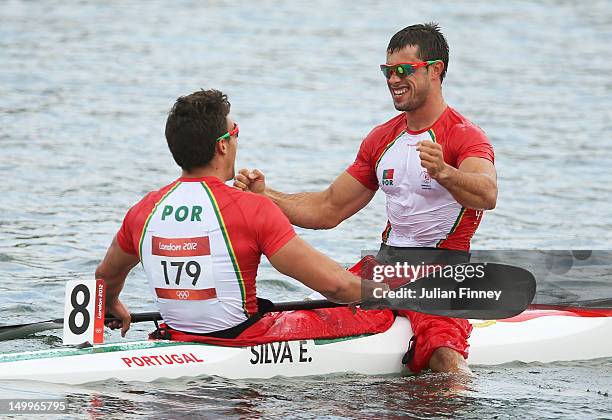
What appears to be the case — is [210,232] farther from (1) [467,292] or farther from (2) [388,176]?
(1) [467,292]

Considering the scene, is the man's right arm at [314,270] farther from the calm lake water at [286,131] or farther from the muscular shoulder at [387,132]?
the muscular shoulder at [387,132]

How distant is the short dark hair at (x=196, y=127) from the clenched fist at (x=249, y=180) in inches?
39.6

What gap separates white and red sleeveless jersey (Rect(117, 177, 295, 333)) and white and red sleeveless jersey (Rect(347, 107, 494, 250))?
52.1 inches

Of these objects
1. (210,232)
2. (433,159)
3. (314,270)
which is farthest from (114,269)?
(433,159)

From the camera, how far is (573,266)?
9867mm

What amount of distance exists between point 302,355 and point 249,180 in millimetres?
1167

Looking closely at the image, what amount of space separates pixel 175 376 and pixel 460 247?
2060 mm

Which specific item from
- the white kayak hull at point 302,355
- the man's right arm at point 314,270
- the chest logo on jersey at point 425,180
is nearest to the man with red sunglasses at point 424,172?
the chest logo on jersey at point 425,180

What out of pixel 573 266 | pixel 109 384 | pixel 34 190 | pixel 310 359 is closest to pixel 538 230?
pixel 573 266

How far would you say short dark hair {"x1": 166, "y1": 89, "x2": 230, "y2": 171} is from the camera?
22.7 ft

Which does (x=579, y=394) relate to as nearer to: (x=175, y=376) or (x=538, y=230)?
(x=175, y=376)

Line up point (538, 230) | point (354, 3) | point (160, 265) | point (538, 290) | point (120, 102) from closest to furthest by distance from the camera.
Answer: point (160, 265)
point (538, 290)
point (538, 230)
point (120, 102)
point (354, 3)
